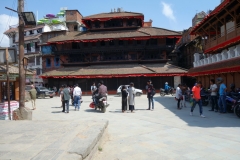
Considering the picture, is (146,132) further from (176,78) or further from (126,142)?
(176,78)

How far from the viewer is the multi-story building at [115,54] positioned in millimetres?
31516

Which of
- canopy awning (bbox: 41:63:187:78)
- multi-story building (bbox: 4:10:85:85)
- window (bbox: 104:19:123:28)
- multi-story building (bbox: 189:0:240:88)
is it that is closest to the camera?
multi-story building (bbox: 189:0:240:88)

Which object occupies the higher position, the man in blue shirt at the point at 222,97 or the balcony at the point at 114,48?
the balcony at the point at 114,48

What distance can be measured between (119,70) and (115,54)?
4541 millimetres

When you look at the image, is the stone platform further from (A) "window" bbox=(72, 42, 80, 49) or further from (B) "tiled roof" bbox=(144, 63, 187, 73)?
(A) "window" bbox=(72, 42, 80, 49)

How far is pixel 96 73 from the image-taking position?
31.5 meters

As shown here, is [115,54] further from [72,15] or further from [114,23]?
[72,15]

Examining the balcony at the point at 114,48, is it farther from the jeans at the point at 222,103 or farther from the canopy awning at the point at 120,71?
the jeans at the point at 222,103

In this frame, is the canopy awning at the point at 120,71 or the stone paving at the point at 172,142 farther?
the canopy awning at the point at 120,71

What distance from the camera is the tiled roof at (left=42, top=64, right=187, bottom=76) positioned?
30.7 metres

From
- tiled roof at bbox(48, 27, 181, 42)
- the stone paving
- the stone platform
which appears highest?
tiled roof at bbox(48, 27, 181, 42)

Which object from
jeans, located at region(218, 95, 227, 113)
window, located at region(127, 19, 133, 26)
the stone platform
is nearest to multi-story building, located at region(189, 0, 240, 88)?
jeans, located at region(218, 95, 227, 113)

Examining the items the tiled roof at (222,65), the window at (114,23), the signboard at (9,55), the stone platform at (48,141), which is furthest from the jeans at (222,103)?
the window at (114,23)

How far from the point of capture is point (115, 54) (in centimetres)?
3541
